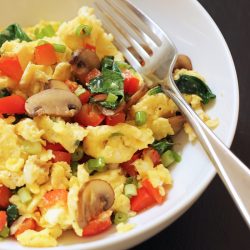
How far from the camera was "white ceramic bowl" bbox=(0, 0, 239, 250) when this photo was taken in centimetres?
142

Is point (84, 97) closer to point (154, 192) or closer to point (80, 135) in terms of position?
point (80, 135)

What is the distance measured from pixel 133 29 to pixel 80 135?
21.0 inches

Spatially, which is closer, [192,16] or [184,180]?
[184,180]

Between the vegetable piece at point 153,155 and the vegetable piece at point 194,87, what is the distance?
256 mm

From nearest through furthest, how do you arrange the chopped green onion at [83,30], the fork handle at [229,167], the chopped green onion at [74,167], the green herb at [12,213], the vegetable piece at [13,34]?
1. the fork handle at [229,167]
2. the green herb at [12,213]
3. the chopped green onion at [74,167]
4. the chopped green onion at [83,30]
5. the vegetable piece at [13,34]

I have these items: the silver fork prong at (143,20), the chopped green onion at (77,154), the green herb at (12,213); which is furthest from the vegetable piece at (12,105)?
the silver fork prong at (143,20)

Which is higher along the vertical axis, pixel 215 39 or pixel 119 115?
pixel 215 39

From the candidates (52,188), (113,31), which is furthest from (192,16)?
(52,188)

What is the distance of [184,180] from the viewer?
5.32ft

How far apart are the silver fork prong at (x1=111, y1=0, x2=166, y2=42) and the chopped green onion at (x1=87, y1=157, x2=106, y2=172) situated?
525mm

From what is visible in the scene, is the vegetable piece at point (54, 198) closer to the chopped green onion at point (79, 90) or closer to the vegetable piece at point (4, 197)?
the vegetable piece at point (4, 197)

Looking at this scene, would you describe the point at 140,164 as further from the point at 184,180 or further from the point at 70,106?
the point at 70,106

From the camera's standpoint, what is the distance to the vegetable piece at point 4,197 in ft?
5.21

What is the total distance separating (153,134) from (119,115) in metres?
0.14
